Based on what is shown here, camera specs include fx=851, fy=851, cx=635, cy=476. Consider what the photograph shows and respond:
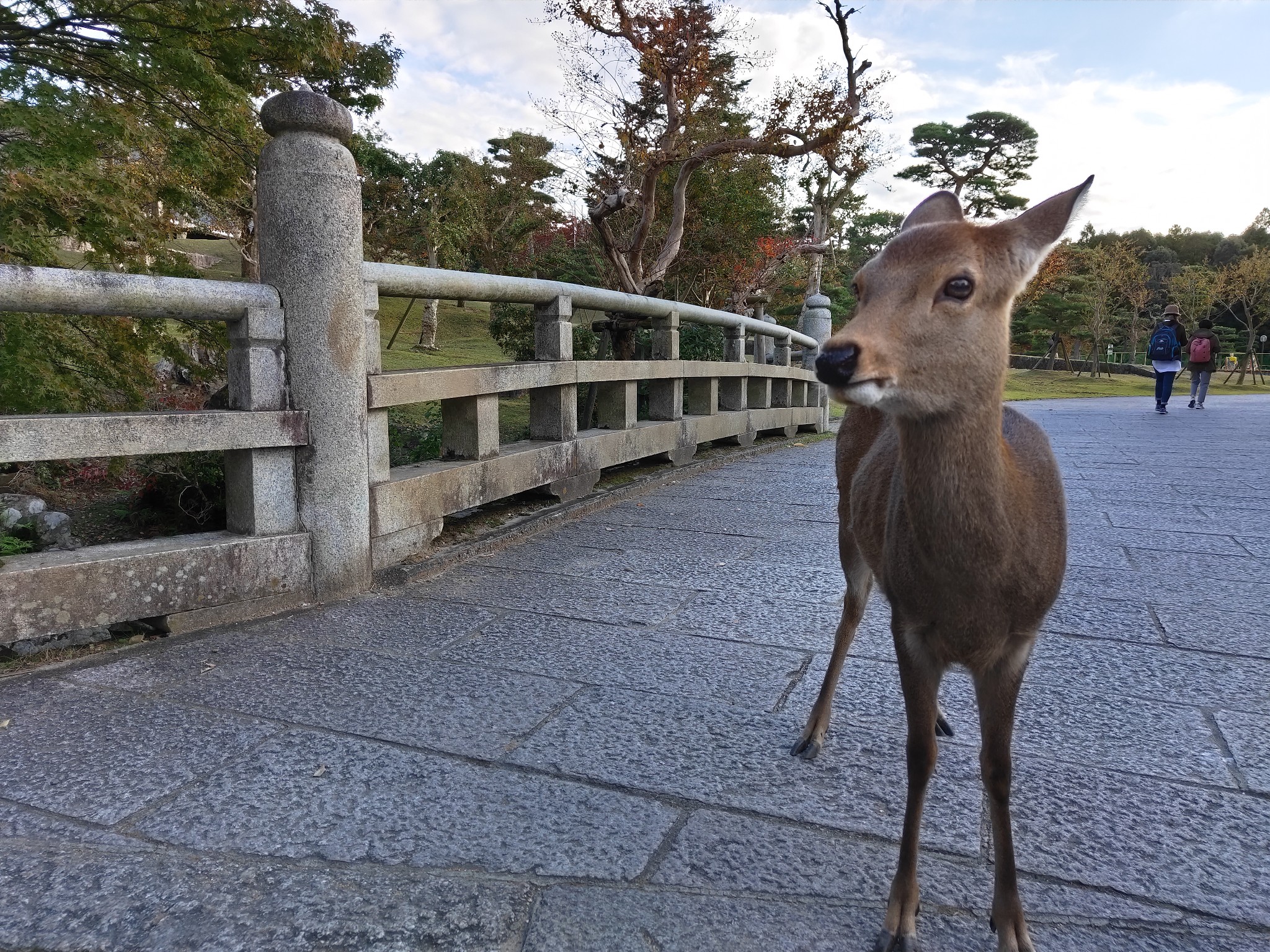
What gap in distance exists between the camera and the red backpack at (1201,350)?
15.2 metres

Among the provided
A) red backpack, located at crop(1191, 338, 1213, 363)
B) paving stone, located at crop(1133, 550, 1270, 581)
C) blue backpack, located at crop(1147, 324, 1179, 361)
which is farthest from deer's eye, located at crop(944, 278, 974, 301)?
red backpack, located at crop(1191, 338, 1213, 363)

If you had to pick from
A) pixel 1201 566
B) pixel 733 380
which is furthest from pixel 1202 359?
pixel 1201 566

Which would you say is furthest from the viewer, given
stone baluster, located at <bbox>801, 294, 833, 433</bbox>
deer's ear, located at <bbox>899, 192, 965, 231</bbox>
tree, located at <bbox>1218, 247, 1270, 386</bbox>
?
tree, located at <bbox>1218, 247, 1270, 386</bbox>

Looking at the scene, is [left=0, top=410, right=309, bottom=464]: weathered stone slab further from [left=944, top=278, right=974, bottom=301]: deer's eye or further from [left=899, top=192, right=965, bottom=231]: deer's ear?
[left=944, top=278, right=974, bottom=301]: deer's eye

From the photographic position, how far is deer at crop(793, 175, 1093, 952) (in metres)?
1.59

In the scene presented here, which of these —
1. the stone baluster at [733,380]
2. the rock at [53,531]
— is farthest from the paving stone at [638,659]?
the stone baluster at [733,380]

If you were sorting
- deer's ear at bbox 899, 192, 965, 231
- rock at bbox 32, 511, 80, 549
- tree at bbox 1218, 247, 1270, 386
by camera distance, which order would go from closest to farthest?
deer's ear at bbox 899, 192, 965, 231
rock at bbox 32, 511, 80, 549
tree at bbox 1218, 247, 1270, 386

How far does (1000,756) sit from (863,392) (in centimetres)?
82

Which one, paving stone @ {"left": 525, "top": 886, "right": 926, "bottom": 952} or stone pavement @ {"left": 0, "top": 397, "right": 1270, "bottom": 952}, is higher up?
stone pavement @ {"left": 0, "top": 397, "right": 1270, "bottom": 952}

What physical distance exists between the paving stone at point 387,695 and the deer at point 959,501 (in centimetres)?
121

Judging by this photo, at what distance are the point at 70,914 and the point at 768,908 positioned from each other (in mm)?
1369

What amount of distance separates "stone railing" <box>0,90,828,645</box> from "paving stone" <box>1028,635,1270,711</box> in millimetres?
2774

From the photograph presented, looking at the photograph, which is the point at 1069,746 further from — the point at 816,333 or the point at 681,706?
the point at 816,333

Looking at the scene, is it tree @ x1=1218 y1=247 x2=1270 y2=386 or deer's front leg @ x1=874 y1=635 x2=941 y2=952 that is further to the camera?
tree @ x1=1218 y1=247 x2=1270 y2=386
